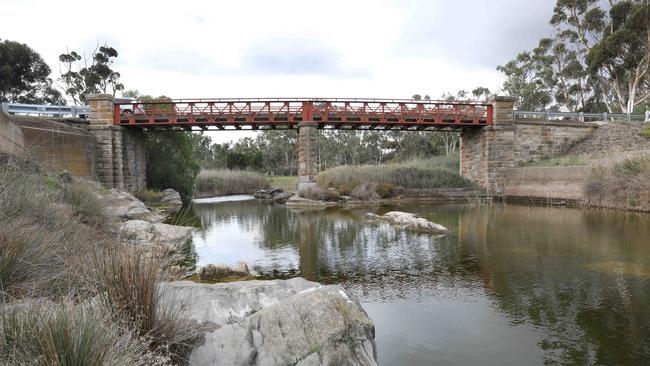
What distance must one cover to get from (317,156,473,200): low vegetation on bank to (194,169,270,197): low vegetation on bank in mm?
10911

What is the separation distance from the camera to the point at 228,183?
110 feet

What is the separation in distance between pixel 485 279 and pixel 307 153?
57.0ft

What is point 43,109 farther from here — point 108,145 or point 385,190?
point 385,190

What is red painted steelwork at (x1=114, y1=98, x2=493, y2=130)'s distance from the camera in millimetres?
22250

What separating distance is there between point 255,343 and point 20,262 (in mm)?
2249

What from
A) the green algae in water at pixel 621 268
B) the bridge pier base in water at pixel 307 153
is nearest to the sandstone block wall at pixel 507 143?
the bridge pier base in water at pixel 307 153

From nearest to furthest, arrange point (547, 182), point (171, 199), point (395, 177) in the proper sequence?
1. point (547, 182)
2. point (171, 199)
3. point (395, 177)

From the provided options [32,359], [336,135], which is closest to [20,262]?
[32,359]

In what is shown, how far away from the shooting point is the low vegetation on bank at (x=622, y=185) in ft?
47.5

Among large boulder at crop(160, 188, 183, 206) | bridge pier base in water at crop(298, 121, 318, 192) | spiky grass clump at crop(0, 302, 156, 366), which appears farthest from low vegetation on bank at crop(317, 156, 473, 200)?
spiky grass clump at crop(0, 302, 156, 366)

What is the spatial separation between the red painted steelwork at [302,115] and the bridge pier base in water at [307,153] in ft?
1.96

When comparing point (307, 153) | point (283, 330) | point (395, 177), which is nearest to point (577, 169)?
point (395, 177)

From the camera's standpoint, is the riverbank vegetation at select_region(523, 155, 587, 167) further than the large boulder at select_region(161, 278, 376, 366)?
Yes

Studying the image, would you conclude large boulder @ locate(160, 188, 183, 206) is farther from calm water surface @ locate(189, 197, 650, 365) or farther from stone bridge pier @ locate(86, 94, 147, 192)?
calm water surface @ locate(189, 197, 650, 365)
